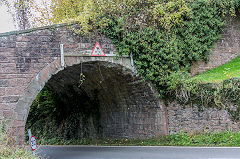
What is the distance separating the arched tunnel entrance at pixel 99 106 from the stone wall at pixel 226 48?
9.51 feet

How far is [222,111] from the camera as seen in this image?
9.90m

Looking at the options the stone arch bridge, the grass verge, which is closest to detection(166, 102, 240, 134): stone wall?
the stone arch bridge

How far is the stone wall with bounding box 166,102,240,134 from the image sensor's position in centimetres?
984

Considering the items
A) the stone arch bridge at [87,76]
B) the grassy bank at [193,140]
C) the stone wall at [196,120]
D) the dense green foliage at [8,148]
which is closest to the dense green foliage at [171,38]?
the grassy bank at [193,140]

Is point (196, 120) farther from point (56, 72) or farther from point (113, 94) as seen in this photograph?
point (56, 72)

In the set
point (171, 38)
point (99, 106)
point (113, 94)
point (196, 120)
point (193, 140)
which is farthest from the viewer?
point (99, 106)

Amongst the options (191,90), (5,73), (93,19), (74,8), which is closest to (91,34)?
(93,19)

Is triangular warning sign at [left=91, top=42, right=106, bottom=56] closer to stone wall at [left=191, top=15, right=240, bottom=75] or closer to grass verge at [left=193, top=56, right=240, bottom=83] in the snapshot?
grass verge at [left=193, top=56, right=240, bottom=83]

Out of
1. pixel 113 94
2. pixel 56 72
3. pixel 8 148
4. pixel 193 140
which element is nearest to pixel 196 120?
pixel 193 140

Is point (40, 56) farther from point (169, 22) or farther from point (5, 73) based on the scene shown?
point (169, 22)

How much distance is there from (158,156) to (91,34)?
16.4 ft

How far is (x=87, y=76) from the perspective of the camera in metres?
12.5

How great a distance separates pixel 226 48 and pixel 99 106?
7.06 metres

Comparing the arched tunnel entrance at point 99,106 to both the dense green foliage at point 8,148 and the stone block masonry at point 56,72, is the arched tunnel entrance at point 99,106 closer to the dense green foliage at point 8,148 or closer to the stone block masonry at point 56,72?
the stone block masonry at point 56,72
